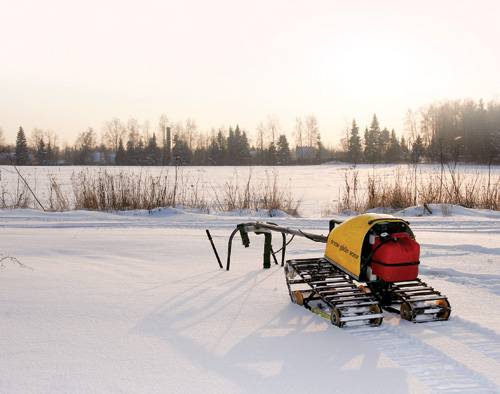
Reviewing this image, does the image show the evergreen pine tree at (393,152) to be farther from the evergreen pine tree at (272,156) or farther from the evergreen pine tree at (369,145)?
the evergreen pine tree at (272,156)

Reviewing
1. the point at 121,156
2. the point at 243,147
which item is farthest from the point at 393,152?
the point at 121,156

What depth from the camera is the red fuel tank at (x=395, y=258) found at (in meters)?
3.60

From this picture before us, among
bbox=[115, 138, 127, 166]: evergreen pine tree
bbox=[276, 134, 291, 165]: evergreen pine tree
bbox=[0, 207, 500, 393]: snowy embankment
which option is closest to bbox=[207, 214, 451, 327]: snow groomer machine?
bbox=[0, 207, 500, 393]: snowy embankment

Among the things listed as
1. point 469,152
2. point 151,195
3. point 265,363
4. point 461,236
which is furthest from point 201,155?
point 265,363

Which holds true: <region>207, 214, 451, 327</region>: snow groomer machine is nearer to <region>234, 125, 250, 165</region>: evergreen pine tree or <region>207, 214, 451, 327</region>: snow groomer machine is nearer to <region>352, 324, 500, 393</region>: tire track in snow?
<region>352, 324, 500, 393</region>: tire track in snow

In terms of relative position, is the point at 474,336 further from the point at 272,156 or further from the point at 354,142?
the point at 354,142

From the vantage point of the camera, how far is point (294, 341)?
10.9 feet

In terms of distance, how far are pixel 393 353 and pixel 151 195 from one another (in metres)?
9.63

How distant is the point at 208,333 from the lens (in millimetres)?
3449

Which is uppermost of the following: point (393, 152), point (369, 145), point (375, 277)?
point (369, 145)

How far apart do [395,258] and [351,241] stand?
0.38 meters

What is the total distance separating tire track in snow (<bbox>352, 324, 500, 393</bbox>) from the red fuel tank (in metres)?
0.39

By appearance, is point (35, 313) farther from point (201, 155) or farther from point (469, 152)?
point (201, 155)

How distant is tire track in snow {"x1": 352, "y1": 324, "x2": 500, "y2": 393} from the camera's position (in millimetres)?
2631
